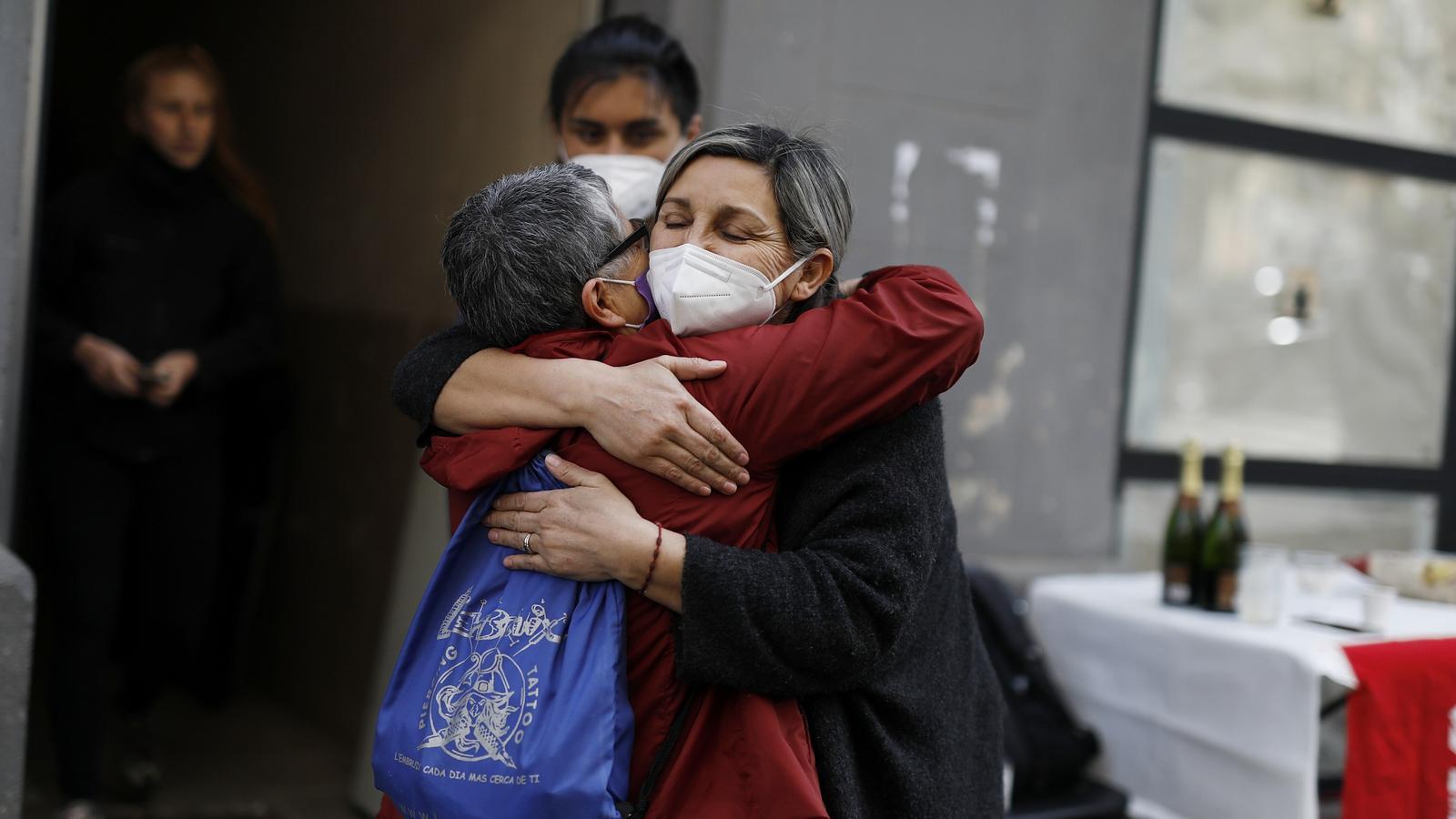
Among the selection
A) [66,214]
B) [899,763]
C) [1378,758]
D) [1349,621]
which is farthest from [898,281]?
[66,214]

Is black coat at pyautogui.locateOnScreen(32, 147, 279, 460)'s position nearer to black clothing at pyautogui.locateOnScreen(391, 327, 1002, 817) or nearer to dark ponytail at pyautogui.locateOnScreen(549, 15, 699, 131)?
dark ponytail at pyautogui.locateOnScreen(549, 15, 699, 131)

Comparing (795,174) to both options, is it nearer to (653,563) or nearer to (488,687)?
(653,563)

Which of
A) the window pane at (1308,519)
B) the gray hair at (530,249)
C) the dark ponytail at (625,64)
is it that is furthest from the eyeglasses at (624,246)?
the window pane at (1308,519)

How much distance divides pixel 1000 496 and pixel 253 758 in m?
2.46

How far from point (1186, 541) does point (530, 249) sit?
2.35 metres

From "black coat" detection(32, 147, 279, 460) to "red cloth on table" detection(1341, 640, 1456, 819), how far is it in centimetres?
294

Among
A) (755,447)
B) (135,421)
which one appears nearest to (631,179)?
(755,447)

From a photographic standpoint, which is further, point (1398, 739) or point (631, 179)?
point (1398, 739)

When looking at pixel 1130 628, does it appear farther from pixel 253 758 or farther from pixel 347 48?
pixel 347 48

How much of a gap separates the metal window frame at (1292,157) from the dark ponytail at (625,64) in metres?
2.25

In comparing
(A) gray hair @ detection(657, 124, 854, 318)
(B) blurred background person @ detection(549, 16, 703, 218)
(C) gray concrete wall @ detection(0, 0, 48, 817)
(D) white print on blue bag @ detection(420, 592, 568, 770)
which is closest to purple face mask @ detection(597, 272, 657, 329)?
(A) gray hair @ detection(657, 124, 854, 318)

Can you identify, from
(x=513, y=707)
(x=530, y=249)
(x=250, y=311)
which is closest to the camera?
(x=513, y=707)

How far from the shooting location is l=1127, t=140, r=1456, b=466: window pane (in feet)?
13.9

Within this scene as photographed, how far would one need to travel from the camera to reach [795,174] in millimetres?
1431
